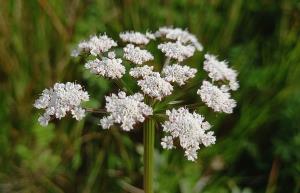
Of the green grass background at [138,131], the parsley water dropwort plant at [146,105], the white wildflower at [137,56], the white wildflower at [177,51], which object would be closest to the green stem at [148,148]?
the parsley water dropwort plant at [146,105]

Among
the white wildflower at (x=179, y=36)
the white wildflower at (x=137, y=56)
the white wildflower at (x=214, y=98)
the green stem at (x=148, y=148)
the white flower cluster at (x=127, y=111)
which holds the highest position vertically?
the white wildflower at (x=179, y=36)

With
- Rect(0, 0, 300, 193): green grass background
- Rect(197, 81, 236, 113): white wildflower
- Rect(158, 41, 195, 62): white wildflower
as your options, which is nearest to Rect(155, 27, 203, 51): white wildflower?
Rect(158, 41, 195, 62): white wildflower

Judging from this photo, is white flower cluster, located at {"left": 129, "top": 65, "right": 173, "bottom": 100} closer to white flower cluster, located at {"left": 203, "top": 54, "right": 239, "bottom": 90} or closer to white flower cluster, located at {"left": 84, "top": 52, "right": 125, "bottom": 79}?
white flower cluster, located at {"left": 84, "top": 52, "right": 125, "bottom": 79}

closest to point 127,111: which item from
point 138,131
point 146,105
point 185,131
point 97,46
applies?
point 146,105

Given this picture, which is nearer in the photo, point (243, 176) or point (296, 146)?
point (296, 146)

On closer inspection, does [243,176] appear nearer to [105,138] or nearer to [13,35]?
[105,138]

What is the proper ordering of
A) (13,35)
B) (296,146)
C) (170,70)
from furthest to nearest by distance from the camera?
(13,35) → (296,146) → (170,70)

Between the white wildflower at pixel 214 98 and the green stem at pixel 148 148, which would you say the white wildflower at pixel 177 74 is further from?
the green stem at pixel 148 148

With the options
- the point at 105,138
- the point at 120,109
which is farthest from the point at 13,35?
the point at 120,109
